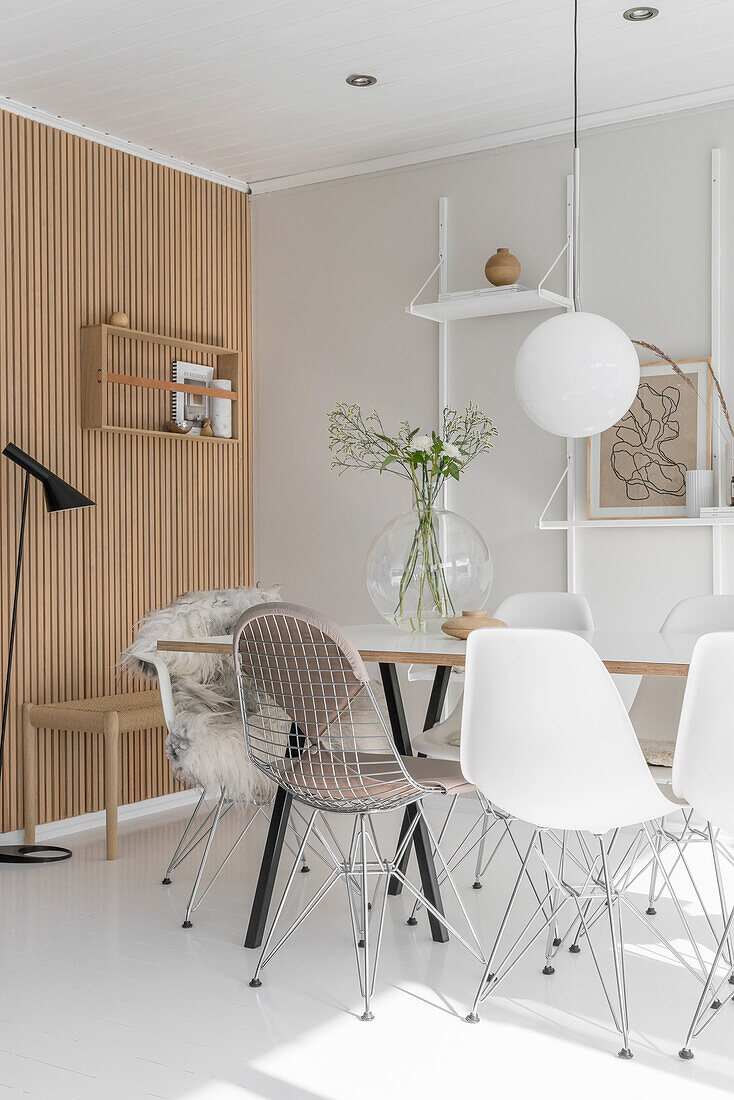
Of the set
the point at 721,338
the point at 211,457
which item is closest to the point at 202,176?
the point at 211,457

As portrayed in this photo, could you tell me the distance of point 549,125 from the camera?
4.54 metres

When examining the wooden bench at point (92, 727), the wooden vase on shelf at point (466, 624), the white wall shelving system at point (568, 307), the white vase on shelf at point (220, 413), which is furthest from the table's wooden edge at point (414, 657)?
the white vase on shelf at point (220, 413)

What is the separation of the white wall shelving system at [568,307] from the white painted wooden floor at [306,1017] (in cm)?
145

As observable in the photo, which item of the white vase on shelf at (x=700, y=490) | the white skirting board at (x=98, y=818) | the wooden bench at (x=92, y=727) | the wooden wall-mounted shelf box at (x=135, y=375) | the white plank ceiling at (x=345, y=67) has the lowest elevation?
the white skirting board at (x=98, y=818)

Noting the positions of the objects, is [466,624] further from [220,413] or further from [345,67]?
[220,413]

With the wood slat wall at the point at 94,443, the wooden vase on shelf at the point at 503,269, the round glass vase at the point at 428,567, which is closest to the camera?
the round glass vase at the point at 428,567

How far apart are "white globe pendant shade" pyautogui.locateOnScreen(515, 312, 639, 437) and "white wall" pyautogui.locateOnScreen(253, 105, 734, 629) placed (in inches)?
55.2

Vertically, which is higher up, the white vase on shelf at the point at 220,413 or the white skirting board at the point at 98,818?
the white vase on shelf at the point at 220,413

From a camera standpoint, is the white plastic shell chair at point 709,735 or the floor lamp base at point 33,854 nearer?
the white plastic shell chair at point 709,735

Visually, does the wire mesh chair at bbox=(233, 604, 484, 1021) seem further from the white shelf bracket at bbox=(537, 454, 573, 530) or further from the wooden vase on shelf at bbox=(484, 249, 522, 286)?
the wooden vase on shelf at bbox=(484, 249, 522, 286)

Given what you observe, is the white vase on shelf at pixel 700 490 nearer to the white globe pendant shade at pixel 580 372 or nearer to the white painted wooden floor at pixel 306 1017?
the white globe pendant shade at pixel 580 372

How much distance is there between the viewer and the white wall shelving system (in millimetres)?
4160

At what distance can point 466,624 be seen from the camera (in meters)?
3.09

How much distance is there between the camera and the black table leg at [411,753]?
3.08 meters
